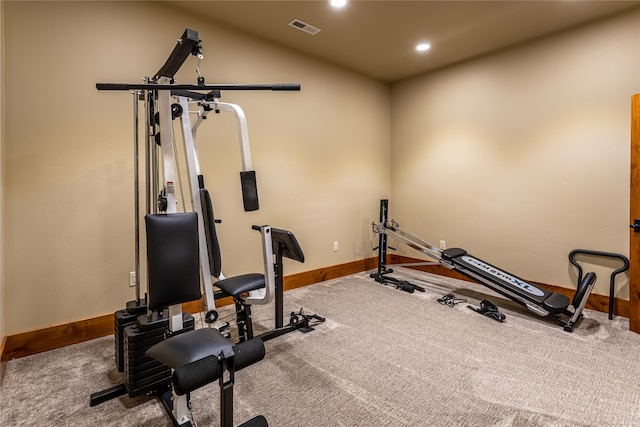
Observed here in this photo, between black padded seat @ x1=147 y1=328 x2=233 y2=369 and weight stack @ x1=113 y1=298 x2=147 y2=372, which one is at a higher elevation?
black padded seat @ x1=147 y1=328 x2=233 y2=369

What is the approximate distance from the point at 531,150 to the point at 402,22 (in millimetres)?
1992

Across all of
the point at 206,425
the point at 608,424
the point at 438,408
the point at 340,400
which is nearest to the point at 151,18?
the point at 206,425

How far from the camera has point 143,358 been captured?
180cm

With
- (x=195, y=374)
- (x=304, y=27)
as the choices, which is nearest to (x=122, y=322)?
(x=195, y=374)

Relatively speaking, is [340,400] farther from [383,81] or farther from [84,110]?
[383,81]

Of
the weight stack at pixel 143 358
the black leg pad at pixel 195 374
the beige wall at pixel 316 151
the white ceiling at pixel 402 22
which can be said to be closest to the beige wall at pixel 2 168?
the beige wall at pixel 316 151

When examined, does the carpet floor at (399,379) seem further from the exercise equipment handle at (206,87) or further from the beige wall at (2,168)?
the exercise equipment handle at (206,87)

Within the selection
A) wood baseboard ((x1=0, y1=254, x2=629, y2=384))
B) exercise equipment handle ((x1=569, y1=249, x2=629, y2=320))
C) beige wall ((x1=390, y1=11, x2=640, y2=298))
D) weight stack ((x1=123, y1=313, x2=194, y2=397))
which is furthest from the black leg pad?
beige wall ((x1=390, y1=11, x2=640, y2=298))

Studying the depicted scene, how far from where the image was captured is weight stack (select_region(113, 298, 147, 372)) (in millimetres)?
1943

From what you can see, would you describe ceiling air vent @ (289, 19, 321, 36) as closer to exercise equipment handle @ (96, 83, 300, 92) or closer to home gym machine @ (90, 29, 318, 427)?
home gym machine @ (90, 29, 318, 427)

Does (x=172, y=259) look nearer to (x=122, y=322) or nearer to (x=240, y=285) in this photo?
(x=122, y=322)

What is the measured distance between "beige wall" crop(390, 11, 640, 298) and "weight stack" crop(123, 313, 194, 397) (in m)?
3.64

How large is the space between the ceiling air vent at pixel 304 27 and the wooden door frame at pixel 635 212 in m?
2.93

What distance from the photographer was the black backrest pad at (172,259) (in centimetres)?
162
